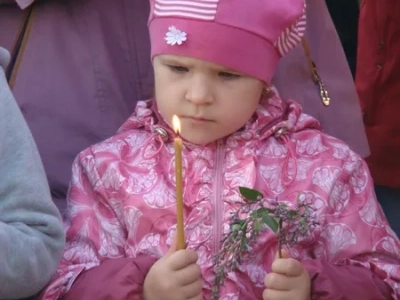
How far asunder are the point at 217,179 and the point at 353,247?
0.26 m

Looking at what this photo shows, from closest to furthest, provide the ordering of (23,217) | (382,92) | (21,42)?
(23,217) → (21,42) → (382,92)

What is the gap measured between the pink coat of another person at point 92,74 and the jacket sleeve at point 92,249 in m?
0.09

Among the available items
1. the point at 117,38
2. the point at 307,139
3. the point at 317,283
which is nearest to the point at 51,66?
the point at 117,38

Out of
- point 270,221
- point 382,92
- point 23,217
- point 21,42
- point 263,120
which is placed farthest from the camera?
point 382,92

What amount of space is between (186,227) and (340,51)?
0.60 meters

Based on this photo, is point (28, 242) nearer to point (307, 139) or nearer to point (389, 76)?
point (307, 139)

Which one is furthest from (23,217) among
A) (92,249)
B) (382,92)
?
(382,92)

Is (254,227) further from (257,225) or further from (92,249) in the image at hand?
(92,249)

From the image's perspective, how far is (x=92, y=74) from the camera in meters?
2.05

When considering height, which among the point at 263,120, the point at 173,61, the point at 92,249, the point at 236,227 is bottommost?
the point at 92,249

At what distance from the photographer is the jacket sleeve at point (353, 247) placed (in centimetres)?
→ 172

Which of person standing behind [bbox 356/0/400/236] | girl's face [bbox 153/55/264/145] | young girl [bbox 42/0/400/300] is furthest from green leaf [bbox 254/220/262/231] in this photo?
person standing behind [bbox 356/0/400/236]

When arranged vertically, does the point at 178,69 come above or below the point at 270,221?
above

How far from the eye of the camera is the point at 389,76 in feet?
8.46
